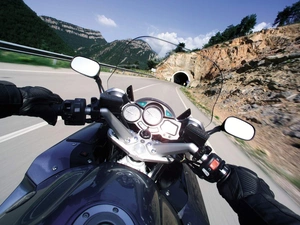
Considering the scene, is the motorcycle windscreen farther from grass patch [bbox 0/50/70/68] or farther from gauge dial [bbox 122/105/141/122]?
grass patch [bbox 0/50/70/68]

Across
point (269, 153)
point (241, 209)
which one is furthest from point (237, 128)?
point (269, 153)

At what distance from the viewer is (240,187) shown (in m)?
1.22

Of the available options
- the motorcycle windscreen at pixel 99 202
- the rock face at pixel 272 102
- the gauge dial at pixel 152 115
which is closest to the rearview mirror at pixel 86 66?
the gauge dial at pixel 152 115

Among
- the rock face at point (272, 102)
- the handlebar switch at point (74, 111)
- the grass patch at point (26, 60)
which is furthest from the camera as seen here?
the grass patch at point (26, 60)

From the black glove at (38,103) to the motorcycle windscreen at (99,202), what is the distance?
0.60 m

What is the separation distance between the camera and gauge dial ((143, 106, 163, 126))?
1403 mm

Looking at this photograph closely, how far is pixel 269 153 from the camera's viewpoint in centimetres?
630

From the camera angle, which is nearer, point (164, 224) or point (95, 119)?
point (164, 224)

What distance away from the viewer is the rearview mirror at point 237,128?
1448 mm

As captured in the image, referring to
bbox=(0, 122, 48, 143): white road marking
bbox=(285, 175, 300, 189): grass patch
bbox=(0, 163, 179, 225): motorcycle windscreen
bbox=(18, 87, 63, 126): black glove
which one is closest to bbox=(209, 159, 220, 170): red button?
bbox=(0, 163, 179, 225): motorcycle windscreen

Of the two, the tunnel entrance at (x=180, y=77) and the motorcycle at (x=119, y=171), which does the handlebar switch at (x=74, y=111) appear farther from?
the tunnel entrance at (x=180, y=77)

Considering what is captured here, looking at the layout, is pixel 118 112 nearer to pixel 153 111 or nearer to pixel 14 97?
pixel 153 111

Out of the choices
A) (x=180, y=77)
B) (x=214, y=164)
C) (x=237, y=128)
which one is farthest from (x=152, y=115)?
(x=180, y=77)

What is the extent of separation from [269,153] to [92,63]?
22.2ft
